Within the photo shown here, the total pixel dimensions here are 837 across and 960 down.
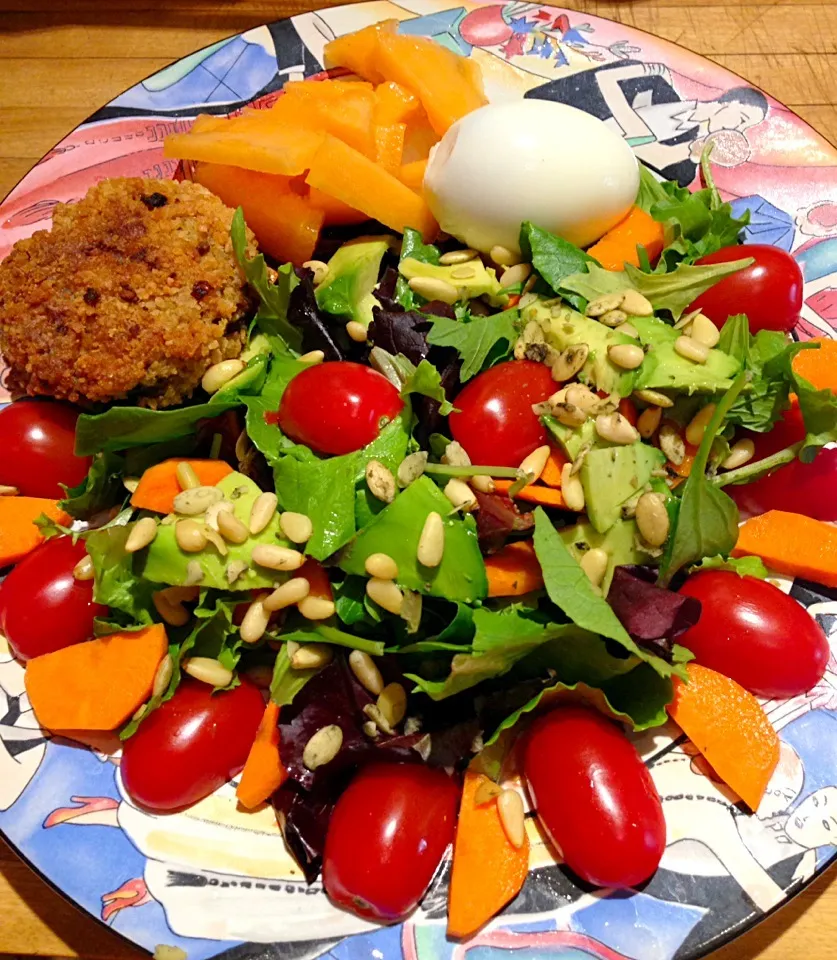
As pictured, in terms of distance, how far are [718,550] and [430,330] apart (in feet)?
2.73

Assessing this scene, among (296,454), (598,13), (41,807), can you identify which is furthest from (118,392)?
(598,13)

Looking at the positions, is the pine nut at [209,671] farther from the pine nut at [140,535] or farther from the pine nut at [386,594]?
the pine nut at [386,594]

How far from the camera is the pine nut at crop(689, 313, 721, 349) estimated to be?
1.82 meters

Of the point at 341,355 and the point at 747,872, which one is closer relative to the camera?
the point at 747,872

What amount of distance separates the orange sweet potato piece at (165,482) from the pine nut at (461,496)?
0.53m

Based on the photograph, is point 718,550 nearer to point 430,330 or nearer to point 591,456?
point 591,456

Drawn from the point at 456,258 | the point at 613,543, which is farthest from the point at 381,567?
the point at 456,258

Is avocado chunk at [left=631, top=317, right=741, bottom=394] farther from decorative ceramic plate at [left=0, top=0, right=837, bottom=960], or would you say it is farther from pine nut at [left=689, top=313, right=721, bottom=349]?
decorative ceramic plate at [left=0, top=0, right=837, bottom=960]

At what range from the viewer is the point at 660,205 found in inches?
87.6

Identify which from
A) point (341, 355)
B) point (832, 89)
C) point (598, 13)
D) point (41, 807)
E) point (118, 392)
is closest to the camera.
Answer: point (41, 807)

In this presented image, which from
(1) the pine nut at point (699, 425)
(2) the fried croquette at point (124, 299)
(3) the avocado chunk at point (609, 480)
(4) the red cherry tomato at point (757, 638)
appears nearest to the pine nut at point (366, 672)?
(3) the avocado chunk at point (609, 480)

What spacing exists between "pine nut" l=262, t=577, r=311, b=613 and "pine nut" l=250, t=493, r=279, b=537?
0.13 m

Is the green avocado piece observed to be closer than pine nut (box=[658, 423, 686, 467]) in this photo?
Yes

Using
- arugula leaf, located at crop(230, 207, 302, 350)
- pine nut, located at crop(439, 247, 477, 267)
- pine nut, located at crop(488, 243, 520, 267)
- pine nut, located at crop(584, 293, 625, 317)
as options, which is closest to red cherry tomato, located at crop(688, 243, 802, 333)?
pine nut, located at crop(584, 293, 625, 317)
